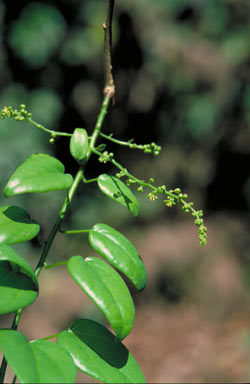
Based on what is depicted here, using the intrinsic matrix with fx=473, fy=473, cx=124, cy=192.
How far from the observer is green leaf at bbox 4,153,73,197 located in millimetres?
757

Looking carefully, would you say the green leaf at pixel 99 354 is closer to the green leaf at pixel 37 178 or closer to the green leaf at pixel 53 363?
the green leaf at pixel 53 363

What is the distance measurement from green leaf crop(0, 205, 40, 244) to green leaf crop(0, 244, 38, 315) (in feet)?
0.14

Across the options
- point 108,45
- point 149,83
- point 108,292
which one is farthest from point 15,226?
point 149,83

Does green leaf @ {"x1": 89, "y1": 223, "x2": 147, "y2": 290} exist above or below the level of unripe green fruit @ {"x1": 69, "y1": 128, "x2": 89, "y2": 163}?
below

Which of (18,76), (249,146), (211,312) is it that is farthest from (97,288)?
(249,146)

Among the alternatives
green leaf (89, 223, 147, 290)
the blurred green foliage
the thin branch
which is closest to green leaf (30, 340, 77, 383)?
green leaf (89, 223, 147, 290)

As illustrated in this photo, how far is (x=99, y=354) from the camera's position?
801 mm

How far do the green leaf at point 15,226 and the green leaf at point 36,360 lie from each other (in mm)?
153

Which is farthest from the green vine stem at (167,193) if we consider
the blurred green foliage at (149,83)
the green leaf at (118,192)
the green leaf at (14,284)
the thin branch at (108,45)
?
the blurred green foliage at (149,83)

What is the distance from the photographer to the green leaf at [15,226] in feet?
2.62

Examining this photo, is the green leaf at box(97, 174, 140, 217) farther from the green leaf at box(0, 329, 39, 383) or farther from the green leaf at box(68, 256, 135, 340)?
the green leaf at box(0, 329, 39, 383)

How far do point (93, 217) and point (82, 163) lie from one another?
2186mm

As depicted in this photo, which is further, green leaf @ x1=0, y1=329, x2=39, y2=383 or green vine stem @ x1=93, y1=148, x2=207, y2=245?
green vine stem @ x1=93, y1=148, x2=207, y2=245

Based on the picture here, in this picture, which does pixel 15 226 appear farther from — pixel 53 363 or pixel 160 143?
pixel 160 143
